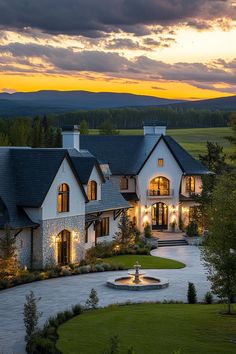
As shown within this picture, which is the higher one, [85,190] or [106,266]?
[85,190]

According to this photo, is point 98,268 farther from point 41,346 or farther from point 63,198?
point 41,346

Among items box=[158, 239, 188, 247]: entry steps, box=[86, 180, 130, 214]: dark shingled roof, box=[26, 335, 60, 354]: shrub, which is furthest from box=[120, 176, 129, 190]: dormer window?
box=[26, 335, 60, 354]: shrub

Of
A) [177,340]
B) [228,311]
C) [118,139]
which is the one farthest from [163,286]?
[118,139]

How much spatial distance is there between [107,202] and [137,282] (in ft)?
45.5

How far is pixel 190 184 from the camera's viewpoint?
202 ft

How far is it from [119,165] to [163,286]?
2683 centimetres

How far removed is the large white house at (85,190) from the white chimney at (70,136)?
0.26 feet

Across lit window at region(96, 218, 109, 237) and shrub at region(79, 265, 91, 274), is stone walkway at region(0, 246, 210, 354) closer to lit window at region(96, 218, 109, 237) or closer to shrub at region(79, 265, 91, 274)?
shrub at region(79, 265, 91, 274)

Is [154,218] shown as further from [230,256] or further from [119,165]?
[230,256]

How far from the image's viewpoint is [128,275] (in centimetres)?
3681

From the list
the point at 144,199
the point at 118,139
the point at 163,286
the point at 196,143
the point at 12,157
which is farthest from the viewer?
the point at 196,143

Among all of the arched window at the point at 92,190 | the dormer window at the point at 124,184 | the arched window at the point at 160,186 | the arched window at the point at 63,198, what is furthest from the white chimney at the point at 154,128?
the arched window at the point at 63,198

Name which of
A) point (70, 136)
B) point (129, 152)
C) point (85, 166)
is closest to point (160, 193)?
point (129, 152)

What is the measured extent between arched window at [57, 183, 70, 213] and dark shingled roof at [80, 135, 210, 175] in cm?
1872
